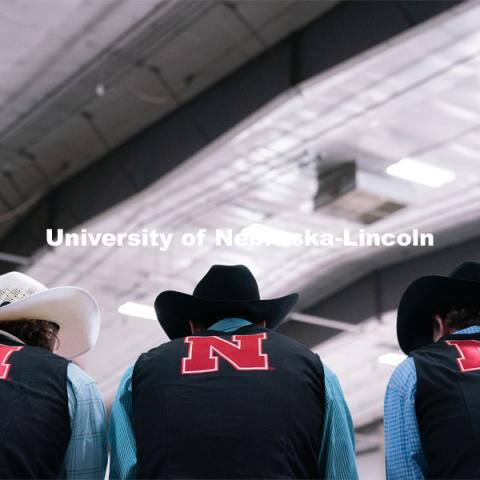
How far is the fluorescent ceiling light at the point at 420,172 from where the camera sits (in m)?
8.56

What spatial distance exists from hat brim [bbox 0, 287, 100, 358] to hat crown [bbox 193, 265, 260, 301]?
318 millimetres

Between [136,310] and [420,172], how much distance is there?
460 centimetres

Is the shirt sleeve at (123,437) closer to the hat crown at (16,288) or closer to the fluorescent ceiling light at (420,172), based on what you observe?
the hat crown at (16,288)

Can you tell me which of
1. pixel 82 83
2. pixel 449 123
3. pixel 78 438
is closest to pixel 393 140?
pixel 449 123

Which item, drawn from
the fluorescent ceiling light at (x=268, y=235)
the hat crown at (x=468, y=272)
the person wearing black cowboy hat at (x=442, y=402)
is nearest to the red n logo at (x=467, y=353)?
the person wearing black cowboy hat at (x=442, y=402)

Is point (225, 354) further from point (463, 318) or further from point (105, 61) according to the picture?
point (105, 61)

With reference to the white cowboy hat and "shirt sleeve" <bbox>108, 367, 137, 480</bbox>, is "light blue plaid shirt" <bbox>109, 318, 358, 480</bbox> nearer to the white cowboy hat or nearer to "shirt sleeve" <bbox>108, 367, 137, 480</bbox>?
"shirt sleeve" <bbox>108, 367, 137, 480</bbox>

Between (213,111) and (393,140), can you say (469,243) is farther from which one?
(213,111)

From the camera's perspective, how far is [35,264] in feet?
33.7

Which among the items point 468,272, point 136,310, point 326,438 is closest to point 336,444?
point 326,438

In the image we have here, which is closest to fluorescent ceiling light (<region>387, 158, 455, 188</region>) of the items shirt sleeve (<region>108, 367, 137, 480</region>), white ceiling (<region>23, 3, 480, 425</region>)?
white ceiling (<region>23, 3, 480, 425</region>)

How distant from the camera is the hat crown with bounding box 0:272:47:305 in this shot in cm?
264

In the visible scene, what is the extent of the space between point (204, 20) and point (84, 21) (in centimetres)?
96

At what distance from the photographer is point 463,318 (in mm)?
2525
